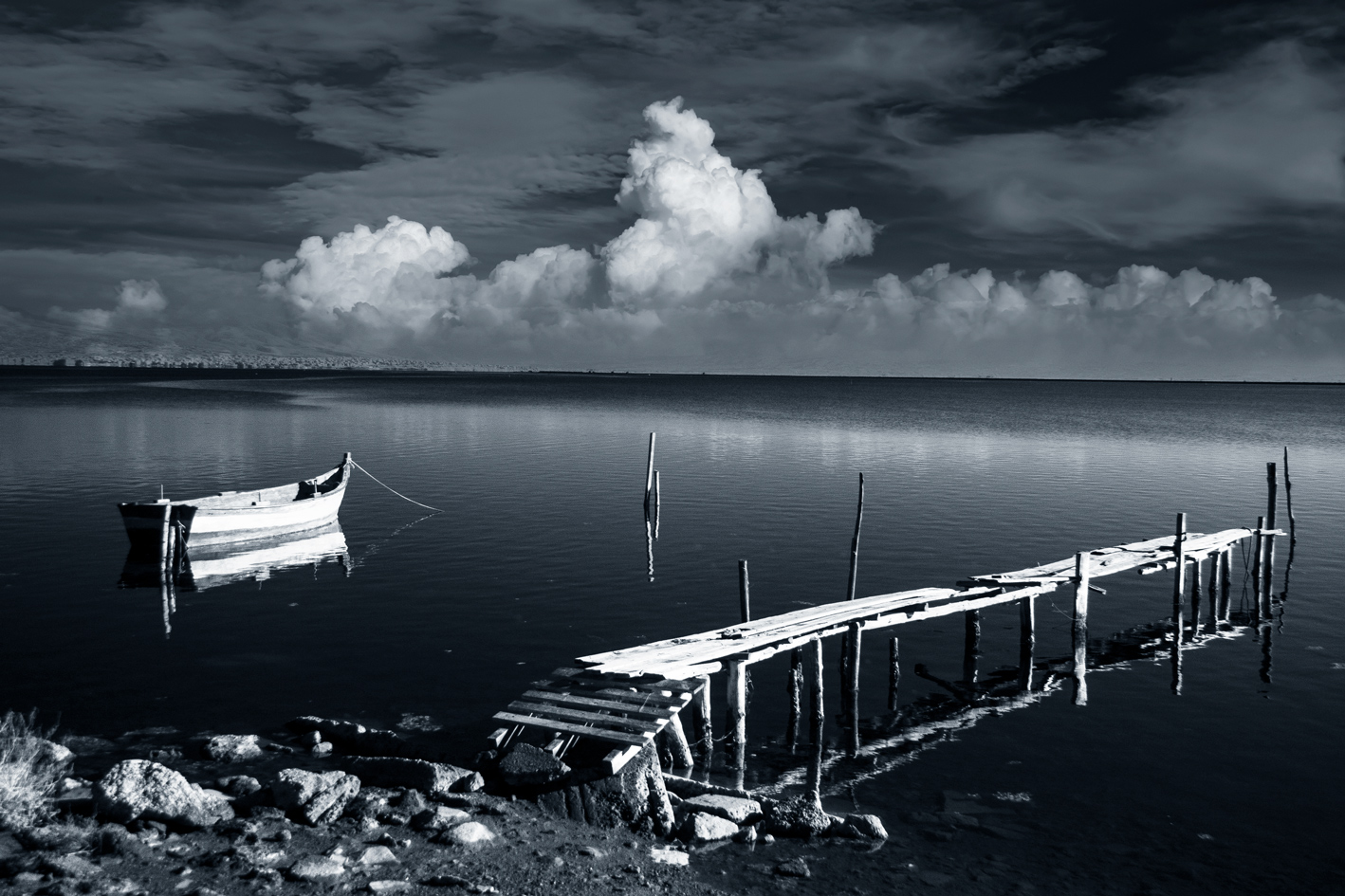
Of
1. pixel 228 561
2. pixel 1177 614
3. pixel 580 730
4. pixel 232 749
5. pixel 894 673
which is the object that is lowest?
pixel 894 673

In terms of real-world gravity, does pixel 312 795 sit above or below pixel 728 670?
below

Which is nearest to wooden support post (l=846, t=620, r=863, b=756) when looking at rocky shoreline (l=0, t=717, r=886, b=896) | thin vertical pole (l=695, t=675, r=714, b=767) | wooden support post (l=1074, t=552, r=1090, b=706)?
thin vertical pole (l=695, t=675, r=714, b=767)

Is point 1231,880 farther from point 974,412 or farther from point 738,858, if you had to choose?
point 974,412

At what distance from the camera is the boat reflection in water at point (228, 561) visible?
29.8 metres

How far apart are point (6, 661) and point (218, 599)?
277 inches

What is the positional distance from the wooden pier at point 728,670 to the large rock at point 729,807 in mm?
1110

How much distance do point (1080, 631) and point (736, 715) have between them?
30.9 feet

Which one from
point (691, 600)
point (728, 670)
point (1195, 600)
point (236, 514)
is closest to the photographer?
point (728, 670)

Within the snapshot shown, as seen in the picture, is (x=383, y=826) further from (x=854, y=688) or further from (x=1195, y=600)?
(x=1195, y=600)

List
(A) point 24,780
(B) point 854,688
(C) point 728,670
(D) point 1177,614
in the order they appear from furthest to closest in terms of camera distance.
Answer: (D) point 1177,614 → (B) point 854,688 → (C) point 728,670 → (A) point 24,780

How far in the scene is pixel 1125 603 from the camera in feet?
93.3

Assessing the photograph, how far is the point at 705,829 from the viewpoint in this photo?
13.0 m

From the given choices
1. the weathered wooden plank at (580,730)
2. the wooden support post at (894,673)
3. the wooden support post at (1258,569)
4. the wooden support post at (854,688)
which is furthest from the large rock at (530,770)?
the wooden support post at (1258,569)

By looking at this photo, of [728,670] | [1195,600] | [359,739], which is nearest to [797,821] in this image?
[728,670]
